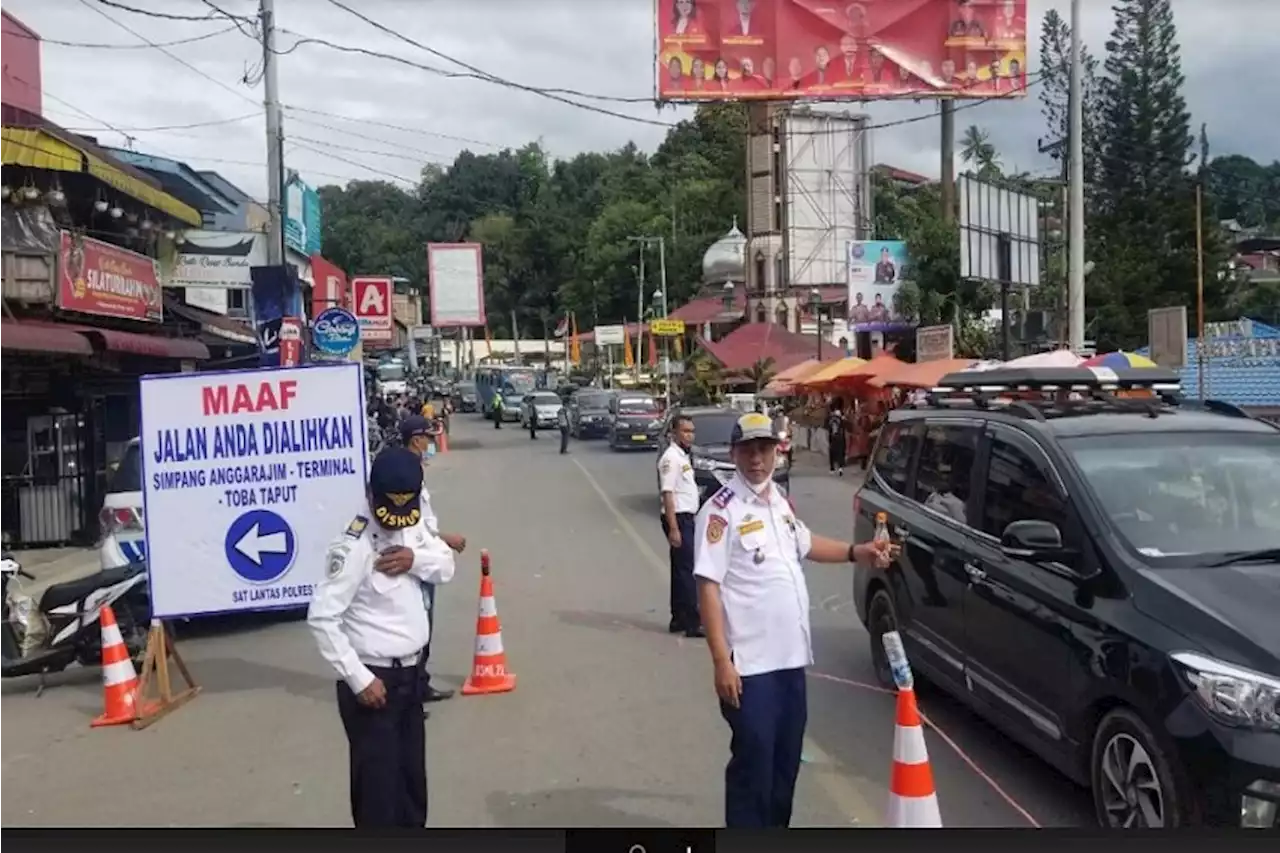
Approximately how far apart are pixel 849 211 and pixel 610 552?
29989mm

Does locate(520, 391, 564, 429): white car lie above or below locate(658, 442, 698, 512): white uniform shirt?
below

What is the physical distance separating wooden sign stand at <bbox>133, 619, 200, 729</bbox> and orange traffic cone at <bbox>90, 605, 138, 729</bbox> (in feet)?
0.19

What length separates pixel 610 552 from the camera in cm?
1353

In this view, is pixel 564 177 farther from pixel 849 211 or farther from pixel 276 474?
pixel 849 211

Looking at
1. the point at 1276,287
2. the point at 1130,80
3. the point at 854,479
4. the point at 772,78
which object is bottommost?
the point at 854,479

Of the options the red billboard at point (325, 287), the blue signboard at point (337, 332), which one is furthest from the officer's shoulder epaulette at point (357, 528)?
the red billboard at point (325, 287)

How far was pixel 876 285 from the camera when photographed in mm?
31047

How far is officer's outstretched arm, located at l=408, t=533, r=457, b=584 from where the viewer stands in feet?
14.2

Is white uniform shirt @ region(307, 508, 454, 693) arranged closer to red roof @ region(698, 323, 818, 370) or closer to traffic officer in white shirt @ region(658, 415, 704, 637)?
traffic officer in white shirt @ region(658, 415, 704, 637)

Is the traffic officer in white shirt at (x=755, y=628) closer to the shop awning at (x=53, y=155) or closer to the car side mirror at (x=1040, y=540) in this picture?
the car side mirror at (x=1040, y=540)

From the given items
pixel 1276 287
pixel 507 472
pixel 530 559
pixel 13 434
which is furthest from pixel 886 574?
pixel 507 472

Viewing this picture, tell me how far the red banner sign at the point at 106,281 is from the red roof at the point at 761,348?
70.9 feet

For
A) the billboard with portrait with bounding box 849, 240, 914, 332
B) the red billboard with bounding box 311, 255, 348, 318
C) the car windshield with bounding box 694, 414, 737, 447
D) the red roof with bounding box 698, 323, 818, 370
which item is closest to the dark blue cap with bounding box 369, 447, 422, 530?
the car windshield with bounding box 694, 414, 737, 447

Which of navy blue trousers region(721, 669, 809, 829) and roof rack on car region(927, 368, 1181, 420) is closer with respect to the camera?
navy blue trousers region(721, 669, 809, 829)
